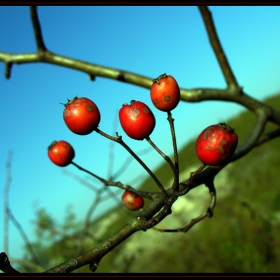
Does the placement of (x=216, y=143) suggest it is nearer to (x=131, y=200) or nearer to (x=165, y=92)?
(x=165, y=92)

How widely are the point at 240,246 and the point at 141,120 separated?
8.97m

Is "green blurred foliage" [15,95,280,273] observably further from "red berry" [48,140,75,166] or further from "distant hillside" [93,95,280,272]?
"red berry" [48,140,75,166]

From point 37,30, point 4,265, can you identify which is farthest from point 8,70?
point 4,265

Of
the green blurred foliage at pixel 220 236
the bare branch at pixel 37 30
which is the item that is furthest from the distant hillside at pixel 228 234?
the bare branch at pixel 37 30

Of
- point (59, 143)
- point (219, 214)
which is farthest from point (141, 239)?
point (59, 143)

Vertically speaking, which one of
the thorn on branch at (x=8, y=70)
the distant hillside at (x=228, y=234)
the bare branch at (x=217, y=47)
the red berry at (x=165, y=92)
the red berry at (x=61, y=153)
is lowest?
the distant hillside at (x=228, y=234)

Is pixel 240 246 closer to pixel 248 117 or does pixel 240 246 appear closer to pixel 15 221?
pixel 15 221

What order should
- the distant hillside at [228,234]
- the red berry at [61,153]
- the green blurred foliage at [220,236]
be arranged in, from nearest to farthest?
the red berry at [61,153] < the green blurred foliage at [220,236] < the distant hillside at [228,234]

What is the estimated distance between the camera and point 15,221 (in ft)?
8.05

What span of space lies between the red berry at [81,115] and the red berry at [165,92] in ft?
0.51

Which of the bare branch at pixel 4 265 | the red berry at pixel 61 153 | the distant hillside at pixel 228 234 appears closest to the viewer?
the bare branch at pixel 4 265

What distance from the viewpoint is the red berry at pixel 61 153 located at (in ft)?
3.94

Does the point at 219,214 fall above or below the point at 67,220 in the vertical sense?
below

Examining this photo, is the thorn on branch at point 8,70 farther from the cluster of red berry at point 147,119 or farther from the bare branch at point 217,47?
the cluster of red berry at point 147,119
